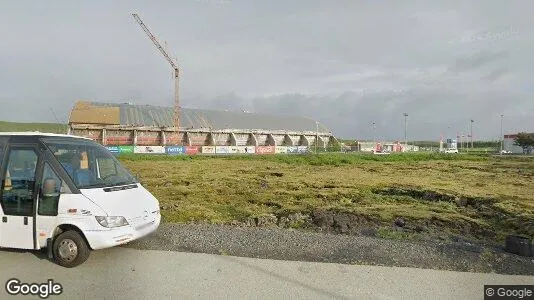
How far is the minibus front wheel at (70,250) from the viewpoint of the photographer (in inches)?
255

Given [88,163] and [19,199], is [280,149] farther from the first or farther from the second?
[19,199]

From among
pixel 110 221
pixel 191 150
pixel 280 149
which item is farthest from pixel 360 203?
pixel 280 149

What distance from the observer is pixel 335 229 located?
1077 centimetres

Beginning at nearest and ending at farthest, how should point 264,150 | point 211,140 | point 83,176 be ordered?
point 83,176 → point 264,150 → point 211,140

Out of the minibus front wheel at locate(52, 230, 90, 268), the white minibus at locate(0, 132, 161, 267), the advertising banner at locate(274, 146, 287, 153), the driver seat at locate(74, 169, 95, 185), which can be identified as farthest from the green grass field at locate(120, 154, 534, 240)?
the advertising banner at locate(274, 146, 287, 153)

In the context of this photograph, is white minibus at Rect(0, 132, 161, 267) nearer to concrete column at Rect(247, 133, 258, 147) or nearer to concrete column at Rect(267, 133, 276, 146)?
concrete column at Rect(247, 133, 258, 147)

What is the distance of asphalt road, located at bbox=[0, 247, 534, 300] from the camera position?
18.1 ft

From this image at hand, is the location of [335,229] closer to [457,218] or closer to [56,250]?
[457,218]

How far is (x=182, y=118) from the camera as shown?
8675 centimetres

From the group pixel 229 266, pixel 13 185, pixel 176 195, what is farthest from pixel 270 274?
pixel 176 195

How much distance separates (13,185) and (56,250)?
1.36 m

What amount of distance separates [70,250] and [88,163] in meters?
1.62

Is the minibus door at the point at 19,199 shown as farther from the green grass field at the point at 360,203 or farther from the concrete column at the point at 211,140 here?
the concrete column at the point at 211,140

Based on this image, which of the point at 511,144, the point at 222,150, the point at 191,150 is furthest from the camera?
the point at 511,144
